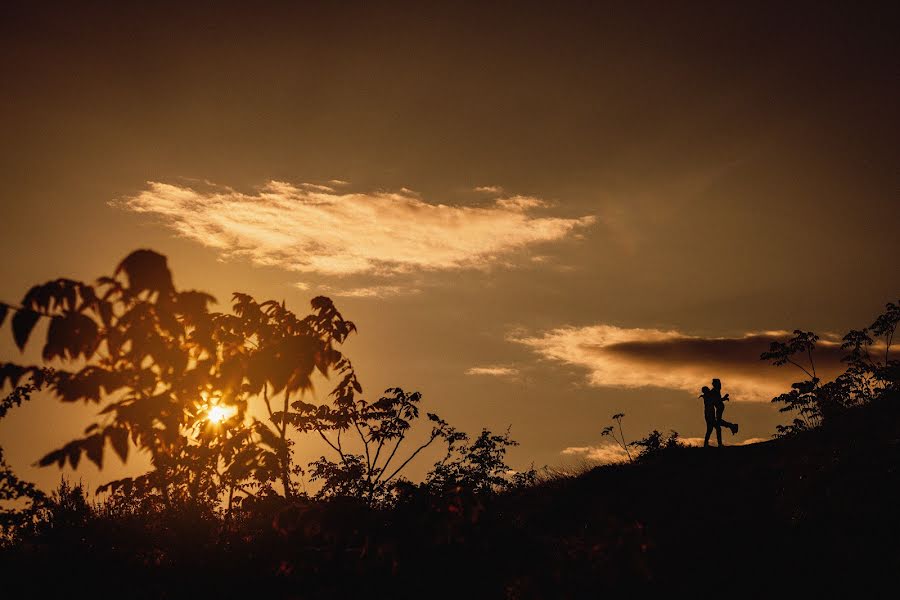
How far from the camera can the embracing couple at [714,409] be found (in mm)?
23453

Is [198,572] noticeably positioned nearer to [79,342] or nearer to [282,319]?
[282,319]

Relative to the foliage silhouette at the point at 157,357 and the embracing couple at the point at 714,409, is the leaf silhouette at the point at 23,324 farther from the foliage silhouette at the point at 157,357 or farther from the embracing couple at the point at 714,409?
the embracing couple at the point at 714,409

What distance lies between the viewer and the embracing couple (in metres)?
23.5

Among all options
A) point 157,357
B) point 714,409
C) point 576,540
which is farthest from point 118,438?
point 714,409

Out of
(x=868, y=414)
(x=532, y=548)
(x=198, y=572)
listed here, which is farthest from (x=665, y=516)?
(x=198, y=572)

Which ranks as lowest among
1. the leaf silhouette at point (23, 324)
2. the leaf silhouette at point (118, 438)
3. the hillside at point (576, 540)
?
the hillside at point (576, 540)

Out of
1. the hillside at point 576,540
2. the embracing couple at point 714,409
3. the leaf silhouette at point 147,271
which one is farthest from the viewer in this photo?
the embracing couple at point 714,409

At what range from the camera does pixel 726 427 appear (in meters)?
23.8

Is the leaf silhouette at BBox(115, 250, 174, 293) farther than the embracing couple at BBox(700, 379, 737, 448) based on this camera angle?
No

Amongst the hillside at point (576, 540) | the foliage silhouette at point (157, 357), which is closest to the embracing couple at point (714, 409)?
the hillside at point (576, 540)

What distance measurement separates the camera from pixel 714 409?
23.5 meters

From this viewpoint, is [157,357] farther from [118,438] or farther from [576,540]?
[576,540]

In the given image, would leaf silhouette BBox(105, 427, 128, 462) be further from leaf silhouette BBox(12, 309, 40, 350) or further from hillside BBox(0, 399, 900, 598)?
hillside BBox(0, 399, 900, 598)

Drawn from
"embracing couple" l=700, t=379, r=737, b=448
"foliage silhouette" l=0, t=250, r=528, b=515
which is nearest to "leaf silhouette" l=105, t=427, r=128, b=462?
"foliage silhouette" l=0, t=250, r=528, b=515
